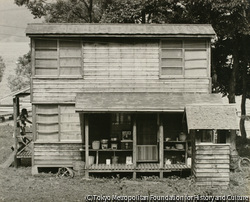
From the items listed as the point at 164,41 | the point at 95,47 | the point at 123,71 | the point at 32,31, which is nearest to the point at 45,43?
the point at 32,31

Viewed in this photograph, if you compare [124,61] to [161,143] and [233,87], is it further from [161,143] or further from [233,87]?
[233,87]

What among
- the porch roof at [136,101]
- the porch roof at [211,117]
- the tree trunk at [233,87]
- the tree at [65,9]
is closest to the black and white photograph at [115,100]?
the porch roof at [136,101]

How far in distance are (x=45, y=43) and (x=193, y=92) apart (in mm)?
7221

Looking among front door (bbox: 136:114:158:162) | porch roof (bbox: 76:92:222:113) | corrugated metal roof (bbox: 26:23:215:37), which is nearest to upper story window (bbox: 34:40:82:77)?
corrugated metal roof (bbox: 26:23:215:37)

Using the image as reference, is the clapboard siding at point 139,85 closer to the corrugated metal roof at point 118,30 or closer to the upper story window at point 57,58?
the upper story window at point 57,58

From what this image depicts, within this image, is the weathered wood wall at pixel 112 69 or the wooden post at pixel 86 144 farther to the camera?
the weathered wood wall at pixel 112 69

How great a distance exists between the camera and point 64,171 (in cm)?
1852

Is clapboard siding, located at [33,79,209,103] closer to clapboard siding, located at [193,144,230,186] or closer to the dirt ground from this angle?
clapboard siding, located at [193,144,230,186]

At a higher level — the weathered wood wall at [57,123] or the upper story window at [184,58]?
the upper story window at [184,58]

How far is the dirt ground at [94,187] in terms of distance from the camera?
572 inches

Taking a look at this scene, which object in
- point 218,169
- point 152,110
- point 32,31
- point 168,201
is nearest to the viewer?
point 168,201

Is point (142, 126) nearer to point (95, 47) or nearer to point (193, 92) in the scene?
point (193, 92)

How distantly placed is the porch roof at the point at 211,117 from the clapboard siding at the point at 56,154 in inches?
219

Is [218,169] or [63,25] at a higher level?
[63,25]
